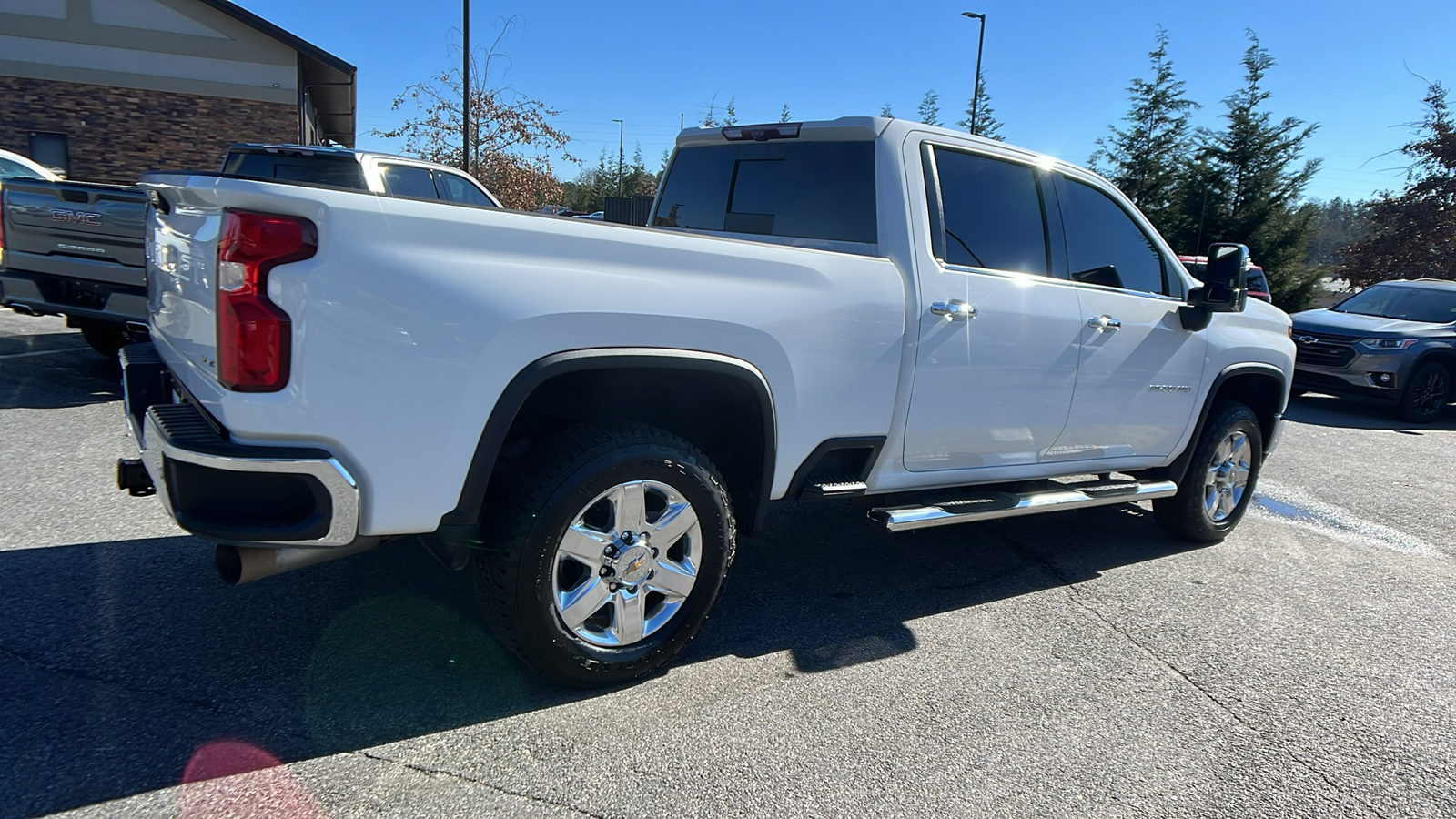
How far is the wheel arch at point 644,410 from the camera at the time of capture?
2738 mm

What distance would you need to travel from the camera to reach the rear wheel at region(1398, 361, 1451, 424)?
1115 cm

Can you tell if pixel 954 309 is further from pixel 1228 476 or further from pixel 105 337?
pixel 105 337

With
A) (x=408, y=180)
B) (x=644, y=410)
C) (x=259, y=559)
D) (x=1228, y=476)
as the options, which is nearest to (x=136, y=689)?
(x=259, y=559)

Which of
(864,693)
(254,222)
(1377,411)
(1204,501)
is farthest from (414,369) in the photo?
(1377,411)

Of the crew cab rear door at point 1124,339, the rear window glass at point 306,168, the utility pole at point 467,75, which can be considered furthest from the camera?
the utility pole at point 467,75

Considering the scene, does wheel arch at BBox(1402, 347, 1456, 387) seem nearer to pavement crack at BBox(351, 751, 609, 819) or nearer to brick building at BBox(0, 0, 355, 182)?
pavement crack at BBox(351, 751, 609, 819)

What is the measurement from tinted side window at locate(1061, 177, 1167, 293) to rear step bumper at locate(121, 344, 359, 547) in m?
3.47

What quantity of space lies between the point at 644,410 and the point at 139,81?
2396 centimetres

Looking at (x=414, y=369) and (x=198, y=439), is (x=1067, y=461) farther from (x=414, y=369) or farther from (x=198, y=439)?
(x=198, y=439)

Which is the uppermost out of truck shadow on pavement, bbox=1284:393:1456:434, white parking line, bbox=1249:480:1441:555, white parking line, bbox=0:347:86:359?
white parking line, bbox=0:347:86:359

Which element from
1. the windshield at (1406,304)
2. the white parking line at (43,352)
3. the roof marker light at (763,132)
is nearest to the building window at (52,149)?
the white parking line at (43,352)

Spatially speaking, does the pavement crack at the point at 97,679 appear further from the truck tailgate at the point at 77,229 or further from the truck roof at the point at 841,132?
the truck tailgate at the point at 77,229

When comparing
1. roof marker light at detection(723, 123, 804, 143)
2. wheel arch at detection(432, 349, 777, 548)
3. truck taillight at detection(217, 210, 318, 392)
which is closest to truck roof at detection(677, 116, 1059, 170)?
roof marker light at detection(723, 123, 804, 143)

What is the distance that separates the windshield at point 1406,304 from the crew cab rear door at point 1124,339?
31.2 ft
